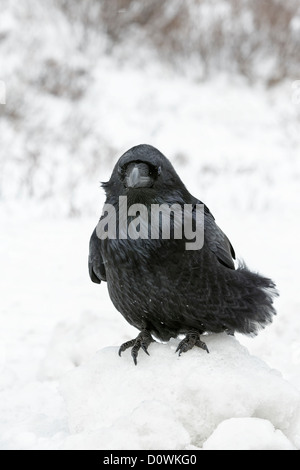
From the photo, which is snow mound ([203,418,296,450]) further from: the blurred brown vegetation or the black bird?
the blurred brown vegetation

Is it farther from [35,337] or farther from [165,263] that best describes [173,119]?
[165,263]

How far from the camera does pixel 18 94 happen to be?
9766 millimetres

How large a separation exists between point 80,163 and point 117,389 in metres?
6.34

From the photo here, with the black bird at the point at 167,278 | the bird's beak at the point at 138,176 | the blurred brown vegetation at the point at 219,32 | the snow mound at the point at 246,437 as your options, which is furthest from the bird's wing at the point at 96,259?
the blurred brown vegetation at the point at 219,32

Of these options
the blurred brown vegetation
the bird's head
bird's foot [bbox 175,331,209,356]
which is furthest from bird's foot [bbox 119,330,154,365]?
the blurred brown vegetation

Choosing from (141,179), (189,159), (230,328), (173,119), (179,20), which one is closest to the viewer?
(141,179)

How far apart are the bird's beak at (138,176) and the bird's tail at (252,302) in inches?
21.6

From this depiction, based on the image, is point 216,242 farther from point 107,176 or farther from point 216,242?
point 107,176

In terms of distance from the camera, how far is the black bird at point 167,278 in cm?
249

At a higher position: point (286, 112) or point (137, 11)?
point (137, 11)

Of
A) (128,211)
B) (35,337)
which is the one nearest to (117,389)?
(128,211)

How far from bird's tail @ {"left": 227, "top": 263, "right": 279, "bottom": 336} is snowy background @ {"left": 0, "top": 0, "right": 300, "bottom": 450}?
0.11 meters

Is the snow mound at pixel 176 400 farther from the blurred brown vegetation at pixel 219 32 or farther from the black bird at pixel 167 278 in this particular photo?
the blurred brown vegetation at pixel 219 32

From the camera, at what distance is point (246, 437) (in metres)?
2.07
